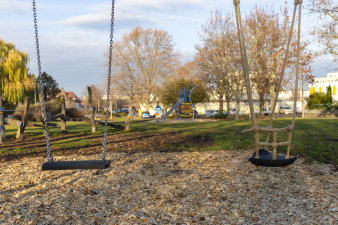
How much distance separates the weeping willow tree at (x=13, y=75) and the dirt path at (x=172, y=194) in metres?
15.1

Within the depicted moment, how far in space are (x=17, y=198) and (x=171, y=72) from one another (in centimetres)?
3971

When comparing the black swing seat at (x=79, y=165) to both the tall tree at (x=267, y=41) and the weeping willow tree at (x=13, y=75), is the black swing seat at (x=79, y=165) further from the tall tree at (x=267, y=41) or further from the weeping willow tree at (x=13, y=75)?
the tall tree at (x=267, y=41)

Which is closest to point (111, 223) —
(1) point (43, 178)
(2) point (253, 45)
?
(1) point (43, 178)

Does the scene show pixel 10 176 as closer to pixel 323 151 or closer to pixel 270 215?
pixel 270 215

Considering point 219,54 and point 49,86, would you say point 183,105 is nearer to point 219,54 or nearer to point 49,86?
point 219,54

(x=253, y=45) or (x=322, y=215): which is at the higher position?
(x=253, y=45)

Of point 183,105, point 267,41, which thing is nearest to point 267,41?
point 267,41

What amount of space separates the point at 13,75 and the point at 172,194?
19782mm

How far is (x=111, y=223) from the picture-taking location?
166 inches

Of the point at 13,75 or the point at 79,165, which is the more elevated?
the point at 13,75

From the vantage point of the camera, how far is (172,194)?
5.39m

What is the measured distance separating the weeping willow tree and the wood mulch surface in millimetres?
14743

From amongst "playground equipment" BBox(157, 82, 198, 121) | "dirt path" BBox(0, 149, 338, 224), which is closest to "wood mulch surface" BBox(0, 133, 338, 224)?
"dirt path" BBox(0, 149, 338, 224)

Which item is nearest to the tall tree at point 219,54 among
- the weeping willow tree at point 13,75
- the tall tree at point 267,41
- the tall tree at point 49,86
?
the tall tree at point 267,41
